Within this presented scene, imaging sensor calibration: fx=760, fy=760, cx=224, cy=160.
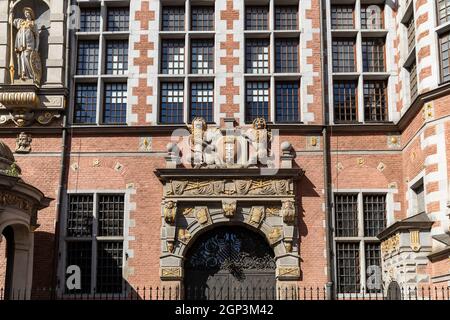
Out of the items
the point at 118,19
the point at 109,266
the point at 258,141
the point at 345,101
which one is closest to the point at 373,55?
the point at 345,101

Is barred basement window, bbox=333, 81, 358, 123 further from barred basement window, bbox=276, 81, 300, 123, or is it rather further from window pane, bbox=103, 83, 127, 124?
window pane, bbox=103, 83, 127, 124

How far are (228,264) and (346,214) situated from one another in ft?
12.6

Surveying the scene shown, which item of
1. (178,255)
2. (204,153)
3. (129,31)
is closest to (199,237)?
(178,255)

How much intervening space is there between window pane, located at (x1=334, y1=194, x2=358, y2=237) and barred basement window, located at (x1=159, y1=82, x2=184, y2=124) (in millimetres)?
5580

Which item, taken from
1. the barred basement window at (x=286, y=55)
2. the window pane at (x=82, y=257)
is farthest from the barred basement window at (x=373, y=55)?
the window pane at (x=82, y=257)

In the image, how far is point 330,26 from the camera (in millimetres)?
24125

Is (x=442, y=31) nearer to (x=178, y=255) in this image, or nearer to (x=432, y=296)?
(x=432, y=296)

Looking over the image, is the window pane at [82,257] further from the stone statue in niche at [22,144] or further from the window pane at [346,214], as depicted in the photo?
the window pane at [346,214]

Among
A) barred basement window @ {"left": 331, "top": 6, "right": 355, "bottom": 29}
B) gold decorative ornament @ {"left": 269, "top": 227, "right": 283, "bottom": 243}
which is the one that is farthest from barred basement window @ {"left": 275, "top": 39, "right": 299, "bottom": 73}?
gold decorative ornament @ {"left": 269, "top": 227, "right": 283, "bottom": 243}

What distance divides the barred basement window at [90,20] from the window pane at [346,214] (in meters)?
9.49

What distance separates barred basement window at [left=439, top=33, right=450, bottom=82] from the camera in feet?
66.2
